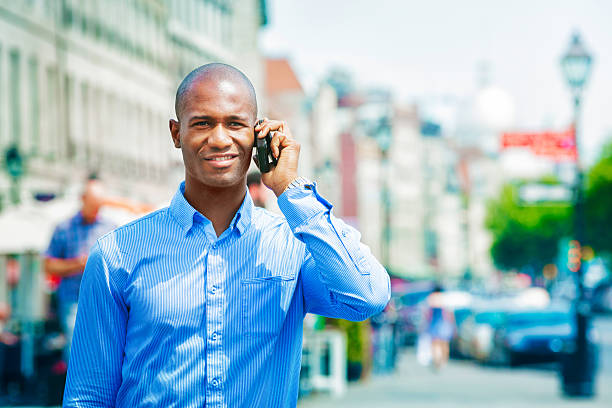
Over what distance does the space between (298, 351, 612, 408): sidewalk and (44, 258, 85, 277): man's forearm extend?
22.6 ft

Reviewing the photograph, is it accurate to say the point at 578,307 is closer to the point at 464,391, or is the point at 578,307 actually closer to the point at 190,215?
the point at 464,391

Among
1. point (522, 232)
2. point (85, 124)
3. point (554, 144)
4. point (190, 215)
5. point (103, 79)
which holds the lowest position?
point (190, 215)

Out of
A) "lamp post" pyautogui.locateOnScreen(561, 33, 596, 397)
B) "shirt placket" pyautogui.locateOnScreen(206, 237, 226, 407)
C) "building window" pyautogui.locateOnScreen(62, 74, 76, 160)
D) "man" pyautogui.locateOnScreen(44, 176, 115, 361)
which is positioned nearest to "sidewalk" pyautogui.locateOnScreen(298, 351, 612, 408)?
"lamp post" pyautogui.locateOnScreen(561, 33, 596, 397)

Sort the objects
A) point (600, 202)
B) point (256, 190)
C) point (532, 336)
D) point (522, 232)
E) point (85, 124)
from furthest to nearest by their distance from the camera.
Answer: point (522, 232) < point (600, 202) < point (85, 124) < point (532, 336) < point (256, 190)

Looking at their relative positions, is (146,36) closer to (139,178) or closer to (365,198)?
(139,178)

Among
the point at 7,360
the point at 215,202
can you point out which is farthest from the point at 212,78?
the point at 7,360

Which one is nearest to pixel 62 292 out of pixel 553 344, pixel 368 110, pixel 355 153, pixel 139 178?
pixel 553 344

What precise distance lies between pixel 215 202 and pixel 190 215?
0.25 feet

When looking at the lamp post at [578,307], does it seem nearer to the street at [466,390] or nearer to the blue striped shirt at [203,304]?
the street at [466,390]

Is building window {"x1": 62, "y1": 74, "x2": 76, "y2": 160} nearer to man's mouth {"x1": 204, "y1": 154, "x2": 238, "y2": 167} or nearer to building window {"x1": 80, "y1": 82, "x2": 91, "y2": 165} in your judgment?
building window {"x1": 80, "y1": 82, "x2": 91, "y2": 165}

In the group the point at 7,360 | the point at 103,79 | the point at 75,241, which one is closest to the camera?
the point at 75,241

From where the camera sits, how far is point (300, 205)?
114 inches

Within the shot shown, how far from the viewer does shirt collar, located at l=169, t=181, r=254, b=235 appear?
9.80ft

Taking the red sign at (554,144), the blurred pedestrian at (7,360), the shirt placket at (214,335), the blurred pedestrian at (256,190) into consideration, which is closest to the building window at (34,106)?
the blurred pedestrian at (7,360)
